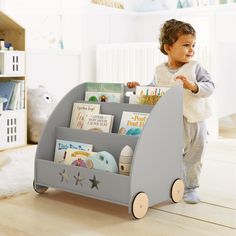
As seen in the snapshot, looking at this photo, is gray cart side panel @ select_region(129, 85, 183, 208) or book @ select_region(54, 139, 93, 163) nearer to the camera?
gray cart side panel @ select_region(129, 85, 183, 208)

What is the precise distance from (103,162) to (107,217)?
7.4 inches

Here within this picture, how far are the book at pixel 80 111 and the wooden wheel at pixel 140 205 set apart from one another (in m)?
0.42

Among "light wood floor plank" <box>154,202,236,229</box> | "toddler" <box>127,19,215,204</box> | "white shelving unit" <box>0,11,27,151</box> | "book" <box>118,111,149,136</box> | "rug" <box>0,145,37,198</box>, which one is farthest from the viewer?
"white shelving unit" <box>0,11,27,151</box>

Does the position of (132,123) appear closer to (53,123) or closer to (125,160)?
(125,160)

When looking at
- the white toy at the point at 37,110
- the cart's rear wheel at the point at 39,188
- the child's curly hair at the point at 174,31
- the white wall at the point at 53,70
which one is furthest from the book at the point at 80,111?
the white wall at the point at 53,70

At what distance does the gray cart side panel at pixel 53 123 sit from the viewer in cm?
190

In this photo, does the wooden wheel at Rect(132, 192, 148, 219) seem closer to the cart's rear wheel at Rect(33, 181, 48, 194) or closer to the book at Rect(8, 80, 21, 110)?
the cart's rear wheel at Rect(33, 181, 48, 194)

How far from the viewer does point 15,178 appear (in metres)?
2.13

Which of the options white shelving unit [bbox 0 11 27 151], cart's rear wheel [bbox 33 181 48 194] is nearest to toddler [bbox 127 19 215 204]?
cart's rear wheel [bbox 33 181 48 194]

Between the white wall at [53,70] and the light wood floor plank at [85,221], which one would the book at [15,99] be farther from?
the light wood floor plank at [85,221]

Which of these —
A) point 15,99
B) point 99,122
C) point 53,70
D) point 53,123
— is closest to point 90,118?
point 99,122

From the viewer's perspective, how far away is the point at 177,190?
1.79 m

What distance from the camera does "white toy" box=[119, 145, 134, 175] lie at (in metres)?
1.64

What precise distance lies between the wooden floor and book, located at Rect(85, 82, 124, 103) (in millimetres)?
398
